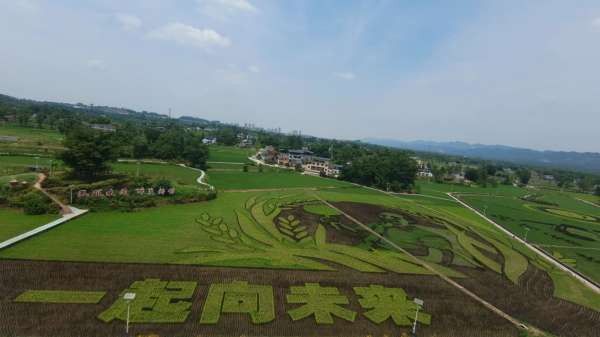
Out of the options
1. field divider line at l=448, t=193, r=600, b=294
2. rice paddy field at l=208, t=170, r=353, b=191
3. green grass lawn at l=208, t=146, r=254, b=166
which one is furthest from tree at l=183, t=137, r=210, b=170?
field divider line at l=448, t=193, r=600, b=294

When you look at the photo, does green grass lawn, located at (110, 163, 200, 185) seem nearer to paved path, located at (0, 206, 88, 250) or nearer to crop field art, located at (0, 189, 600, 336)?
crop field art, located at (0, 189, 600, 336)

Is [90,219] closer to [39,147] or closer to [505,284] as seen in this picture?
[505,284]

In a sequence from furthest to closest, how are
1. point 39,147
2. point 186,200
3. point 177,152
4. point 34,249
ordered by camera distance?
1. point 177,152
2. point 39,147
3. point 186,200
4. point 34,249

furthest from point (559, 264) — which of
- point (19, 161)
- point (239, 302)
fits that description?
point (19, 161)

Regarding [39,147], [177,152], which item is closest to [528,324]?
[177,152]

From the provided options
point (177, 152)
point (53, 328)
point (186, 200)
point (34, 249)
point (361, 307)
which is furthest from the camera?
point (177, 152)

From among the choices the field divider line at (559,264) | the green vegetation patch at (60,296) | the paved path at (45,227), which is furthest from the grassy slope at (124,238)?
the field divider line at (559,264)
